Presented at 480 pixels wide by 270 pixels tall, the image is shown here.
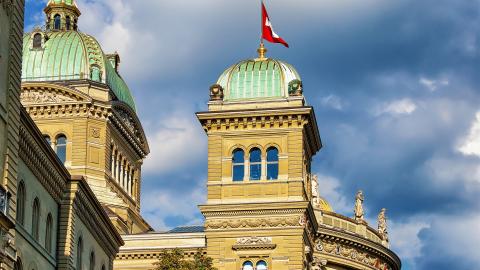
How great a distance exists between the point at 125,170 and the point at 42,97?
11273 millimetres

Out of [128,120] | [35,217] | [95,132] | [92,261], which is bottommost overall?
[35,217]

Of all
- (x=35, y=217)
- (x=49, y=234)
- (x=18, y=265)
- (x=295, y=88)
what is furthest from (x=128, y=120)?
(x=18, y=265)

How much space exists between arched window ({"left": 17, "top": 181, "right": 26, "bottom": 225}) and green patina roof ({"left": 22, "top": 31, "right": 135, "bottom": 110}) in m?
47.6

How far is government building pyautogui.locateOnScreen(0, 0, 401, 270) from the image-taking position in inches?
2109

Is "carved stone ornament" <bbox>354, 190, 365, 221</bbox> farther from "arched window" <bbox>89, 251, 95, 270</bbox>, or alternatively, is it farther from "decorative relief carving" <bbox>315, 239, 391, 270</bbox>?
"arched window" <bbox>89, 251, 95, 270</bbox>

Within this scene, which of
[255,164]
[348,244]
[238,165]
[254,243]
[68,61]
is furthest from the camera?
[68,61]

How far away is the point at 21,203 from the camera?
53.6 metres

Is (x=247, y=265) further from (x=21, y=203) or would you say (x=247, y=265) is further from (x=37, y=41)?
(x=37, y=41)

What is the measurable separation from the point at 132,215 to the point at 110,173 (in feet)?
14.5

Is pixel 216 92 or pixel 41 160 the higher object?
pixel 216 92

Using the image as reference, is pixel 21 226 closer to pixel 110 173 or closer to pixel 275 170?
pixel 275 170

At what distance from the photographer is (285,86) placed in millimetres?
86250

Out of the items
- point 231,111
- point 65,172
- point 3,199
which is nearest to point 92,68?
point 231,111

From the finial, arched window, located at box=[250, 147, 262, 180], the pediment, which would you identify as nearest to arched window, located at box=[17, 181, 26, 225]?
arched window, located at box=[250, 147, 262, 180]
